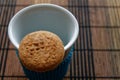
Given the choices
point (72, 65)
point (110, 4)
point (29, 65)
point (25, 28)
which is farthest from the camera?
point (110, 4)

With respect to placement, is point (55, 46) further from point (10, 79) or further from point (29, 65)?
point (10, 79)

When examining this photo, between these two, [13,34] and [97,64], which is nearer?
[13,34]

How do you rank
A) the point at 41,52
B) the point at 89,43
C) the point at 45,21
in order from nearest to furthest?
the point at 41,52 → the point at 45,21 → the point at 89,43

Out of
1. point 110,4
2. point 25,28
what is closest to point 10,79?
point 25,28

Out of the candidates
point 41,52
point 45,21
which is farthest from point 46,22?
point 41,52

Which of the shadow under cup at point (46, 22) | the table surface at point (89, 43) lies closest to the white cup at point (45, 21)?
the shadow under cup at point (46, 22)

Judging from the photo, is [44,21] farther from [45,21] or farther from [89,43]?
[89,43]

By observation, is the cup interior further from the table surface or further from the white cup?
the table surface

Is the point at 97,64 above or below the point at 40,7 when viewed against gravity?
below

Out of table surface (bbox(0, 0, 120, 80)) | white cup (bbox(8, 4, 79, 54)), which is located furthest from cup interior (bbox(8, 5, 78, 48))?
table surface (bbox(0, 0, 120, 80))
